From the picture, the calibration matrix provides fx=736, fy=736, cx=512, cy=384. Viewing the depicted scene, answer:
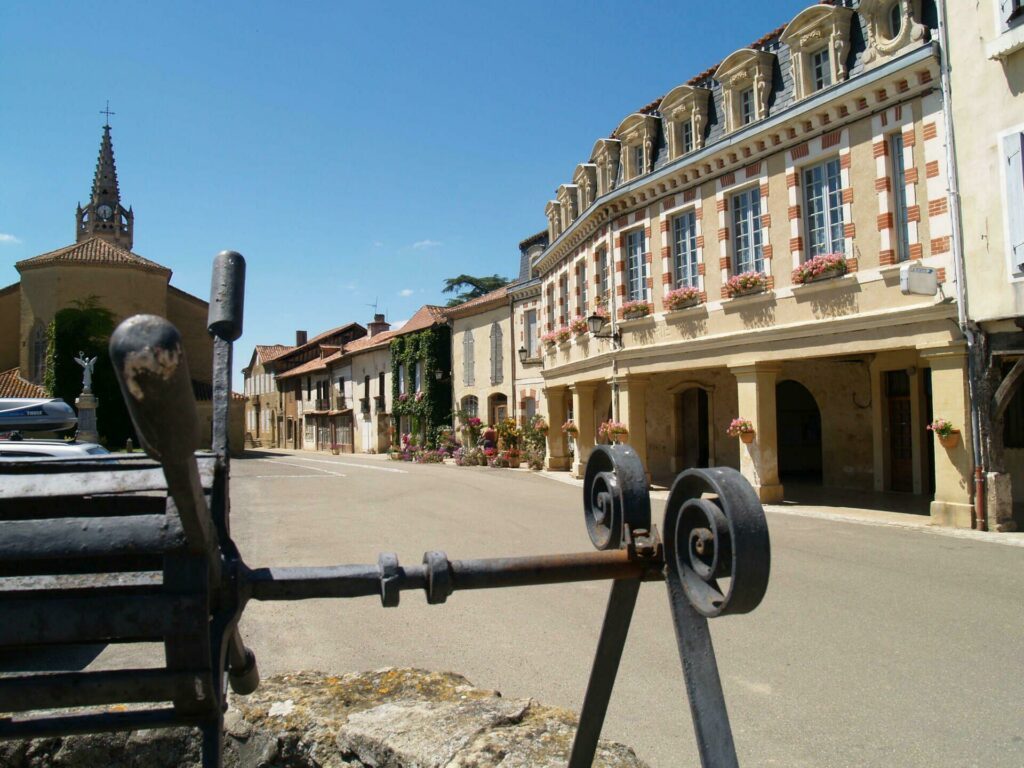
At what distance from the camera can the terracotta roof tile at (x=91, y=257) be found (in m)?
34.2

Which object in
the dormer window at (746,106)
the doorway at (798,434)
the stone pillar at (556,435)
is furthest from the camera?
the stone pillar at (556,435)

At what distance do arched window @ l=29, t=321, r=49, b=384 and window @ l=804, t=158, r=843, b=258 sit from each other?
3427 cm

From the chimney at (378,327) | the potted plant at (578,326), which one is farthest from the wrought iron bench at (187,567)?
the chimney at (378,327)

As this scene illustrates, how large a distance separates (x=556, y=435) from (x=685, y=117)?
1033cm

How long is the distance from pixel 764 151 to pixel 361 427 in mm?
30669

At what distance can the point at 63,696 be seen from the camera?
1205mm

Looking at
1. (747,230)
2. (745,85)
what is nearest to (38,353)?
(747,230)

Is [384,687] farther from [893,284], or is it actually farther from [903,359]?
[903,359]

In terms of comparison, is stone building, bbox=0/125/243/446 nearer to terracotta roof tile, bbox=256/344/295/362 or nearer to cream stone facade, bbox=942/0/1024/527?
terracotta roof tile, bbox=256/344/295/362

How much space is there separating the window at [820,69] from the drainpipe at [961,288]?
216 centimetres

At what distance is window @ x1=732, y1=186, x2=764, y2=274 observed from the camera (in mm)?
13539

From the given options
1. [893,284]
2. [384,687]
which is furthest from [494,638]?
[893,284]

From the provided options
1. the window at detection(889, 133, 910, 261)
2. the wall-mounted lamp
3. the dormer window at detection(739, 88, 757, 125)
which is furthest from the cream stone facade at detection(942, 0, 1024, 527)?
the wall-mounted lamp

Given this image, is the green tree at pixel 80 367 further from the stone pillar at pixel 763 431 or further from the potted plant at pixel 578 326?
the stone pillar at pixel 763 431
